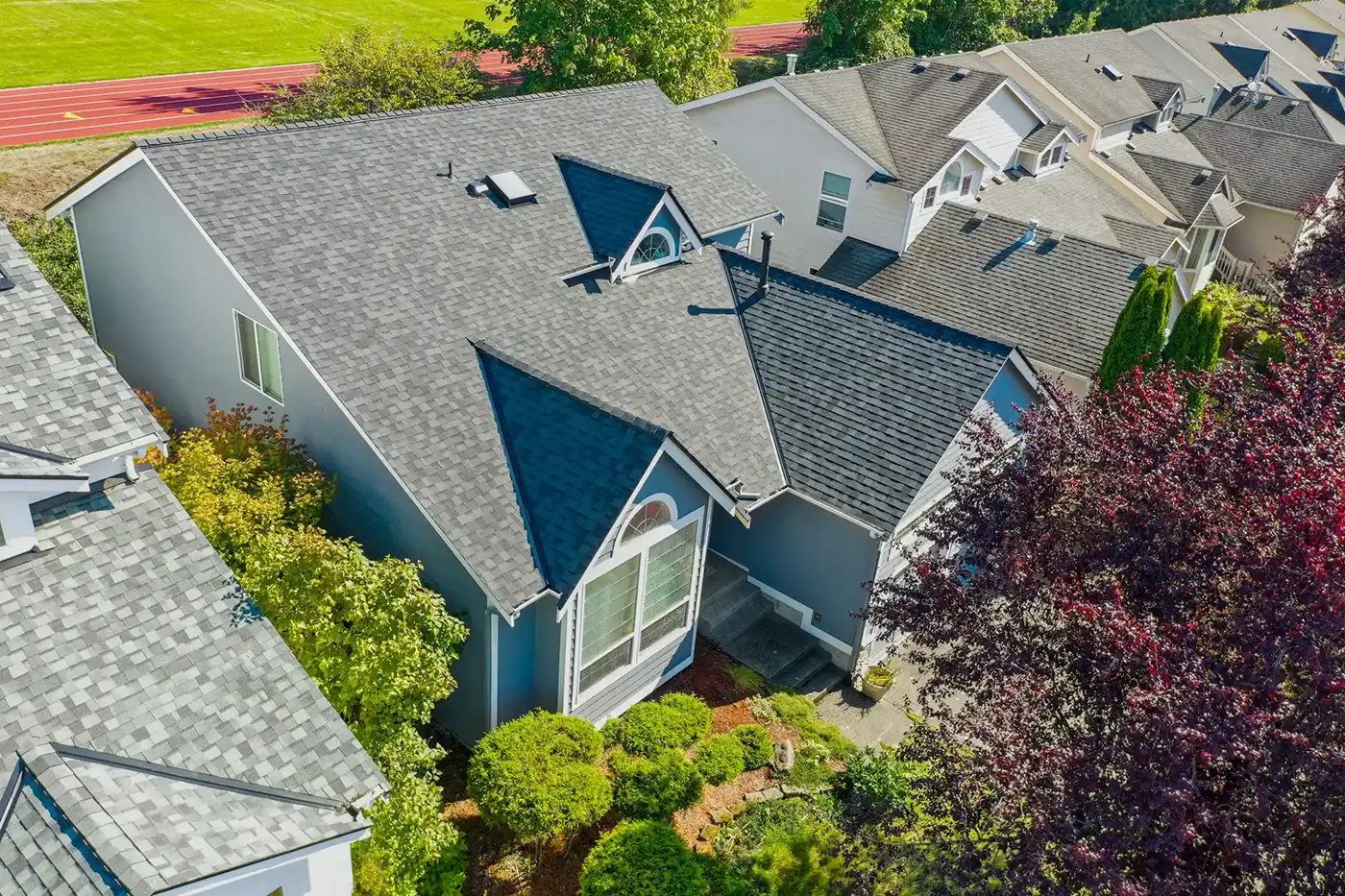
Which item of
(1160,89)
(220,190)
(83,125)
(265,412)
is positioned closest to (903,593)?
(265,412)

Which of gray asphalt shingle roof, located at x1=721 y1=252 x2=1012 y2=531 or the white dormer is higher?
the white dormer

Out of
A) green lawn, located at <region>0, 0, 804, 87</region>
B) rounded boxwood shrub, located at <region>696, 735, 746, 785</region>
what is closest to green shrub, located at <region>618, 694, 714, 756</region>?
rounded boxwood shrub, located at <region>696, 735, 746, 785</region>

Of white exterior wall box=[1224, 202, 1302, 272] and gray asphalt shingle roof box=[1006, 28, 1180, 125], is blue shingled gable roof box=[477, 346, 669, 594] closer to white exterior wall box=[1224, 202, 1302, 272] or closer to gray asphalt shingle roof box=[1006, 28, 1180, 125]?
gray asphalt shingle roof box=[1006, 28, 1180, 125]

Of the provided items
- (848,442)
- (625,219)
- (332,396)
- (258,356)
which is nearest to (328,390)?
(332,396)

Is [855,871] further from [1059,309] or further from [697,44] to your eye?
[697,44]

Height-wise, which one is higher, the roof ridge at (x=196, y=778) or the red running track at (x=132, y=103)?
the roof ridge at (x=196, y=778)

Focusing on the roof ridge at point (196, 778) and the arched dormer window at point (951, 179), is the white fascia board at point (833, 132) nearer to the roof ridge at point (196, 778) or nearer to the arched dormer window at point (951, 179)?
the arched dormer window at point (951, 179)

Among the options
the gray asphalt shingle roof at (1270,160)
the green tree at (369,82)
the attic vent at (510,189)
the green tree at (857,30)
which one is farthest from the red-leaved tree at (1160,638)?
the green tree at (857,30)
